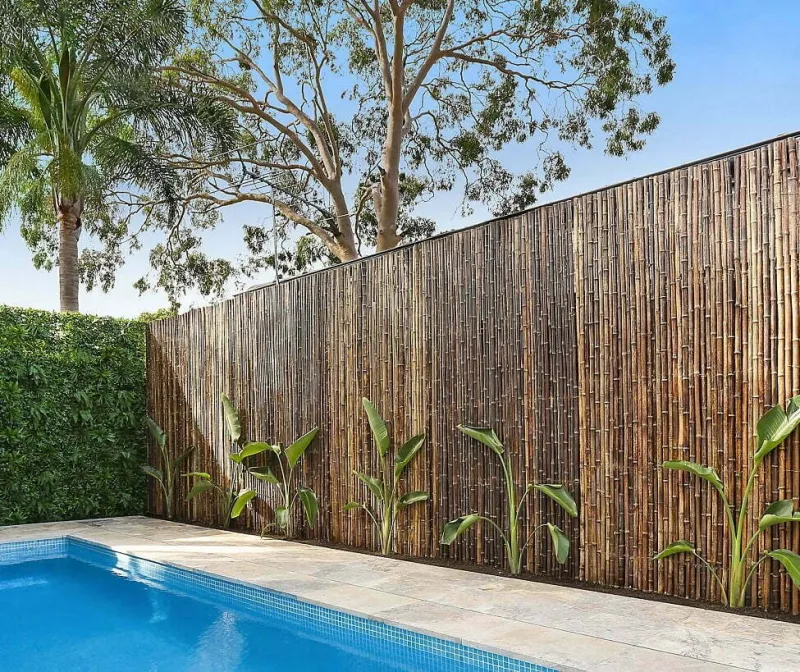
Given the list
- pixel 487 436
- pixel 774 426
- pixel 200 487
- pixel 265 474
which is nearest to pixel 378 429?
pixel 487 436

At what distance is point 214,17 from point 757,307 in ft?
42.7

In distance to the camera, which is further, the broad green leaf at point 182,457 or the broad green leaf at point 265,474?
the broad green leaf at point 182,457

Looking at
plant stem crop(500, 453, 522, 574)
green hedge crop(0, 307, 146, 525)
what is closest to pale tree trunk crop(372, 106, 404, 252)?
green hedge crop(0, 307, 146, 525)

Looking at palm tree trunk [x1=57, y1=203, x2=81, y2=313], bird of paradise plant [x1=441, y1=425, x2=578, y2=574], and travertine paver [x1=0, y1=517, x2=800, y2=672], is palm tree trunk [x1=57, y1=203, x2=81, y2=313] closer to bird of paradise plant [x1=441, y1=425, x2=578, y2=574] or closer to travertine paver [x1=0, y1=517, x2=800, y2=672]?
travertine paver [x1=0, y1=517, x2=800, y2=672]

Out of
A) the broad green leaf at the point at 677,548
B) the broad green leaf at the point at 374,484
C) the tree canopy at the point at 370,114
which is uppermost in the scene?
the tree canopy at the point at 370,114

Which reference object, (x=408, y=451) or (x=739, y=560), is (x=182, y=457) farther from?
(x=739, y=560)

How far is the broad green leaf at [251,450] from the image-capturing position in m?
7.02

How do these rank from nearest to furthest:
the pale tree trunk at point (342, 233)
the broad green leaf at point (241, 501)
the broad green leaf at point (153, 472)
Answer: the broad green leaf at point (241, 501) → the broad green leaf at point (153, 472) → the pale tree trunk at point (342, 233)

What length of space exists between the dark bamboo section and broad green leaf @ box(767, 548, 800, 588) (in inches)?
5.3

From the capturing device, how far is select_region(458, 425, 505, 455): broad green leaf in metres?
5.21

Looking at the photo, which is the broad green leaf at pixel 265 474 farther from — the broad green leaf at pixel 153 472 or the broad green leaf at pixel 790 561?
the broad green leaf at pixel 790 561

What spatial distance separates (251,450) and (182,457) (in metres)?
1.63

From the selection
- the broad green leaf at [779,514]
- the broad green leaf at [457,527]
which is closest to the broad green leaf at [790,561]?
the broad green leaf at [779,514]

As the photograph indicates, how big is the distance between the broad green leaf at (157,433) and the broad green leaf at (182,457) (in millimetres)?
240
